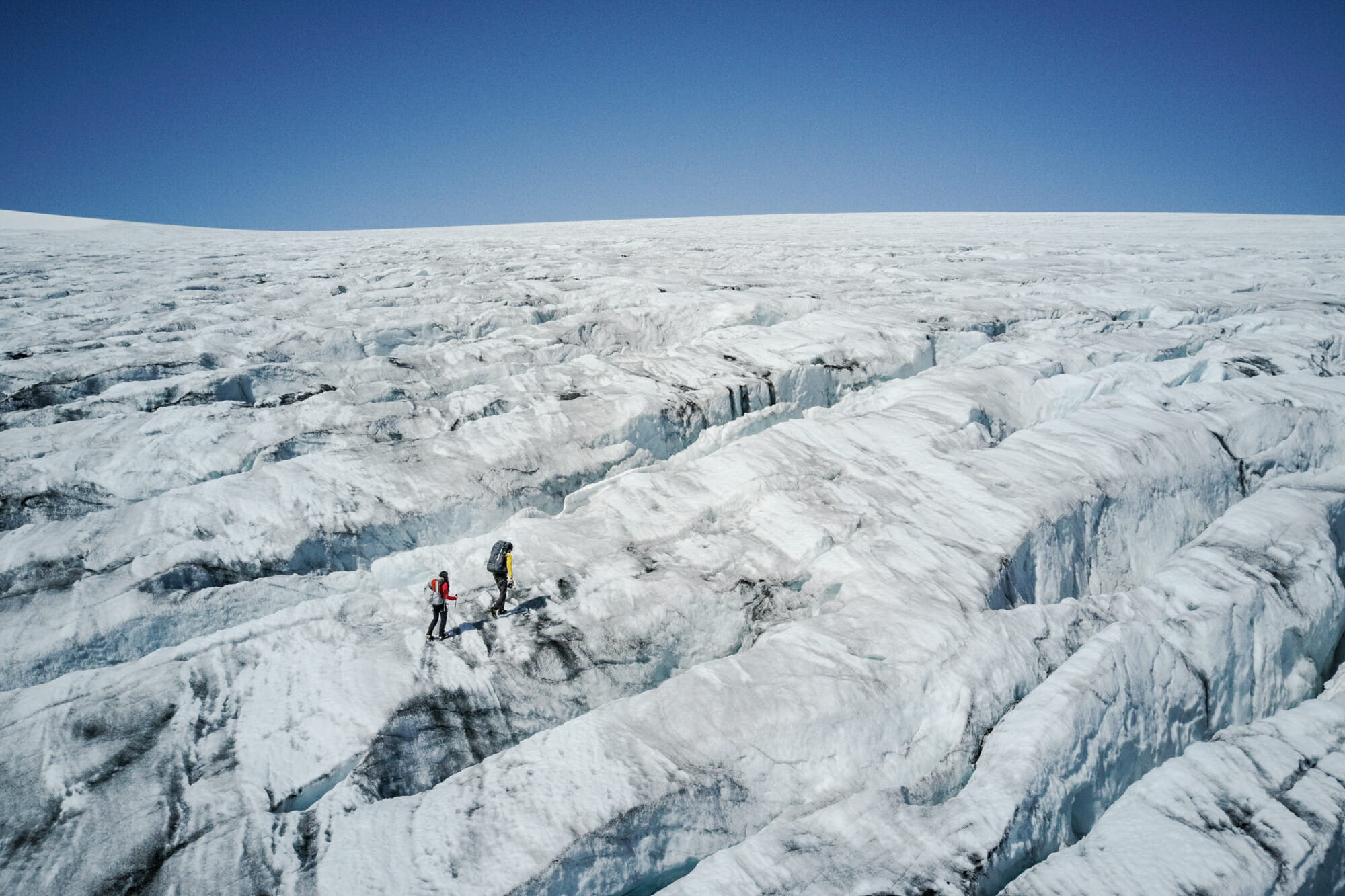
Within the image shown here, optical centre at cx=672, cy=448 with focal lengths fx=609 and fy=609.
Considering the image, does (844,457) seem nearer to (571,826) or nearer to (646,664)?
(646,664)

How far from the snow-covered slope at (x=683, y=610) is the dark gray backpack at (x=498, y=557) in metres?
0.66

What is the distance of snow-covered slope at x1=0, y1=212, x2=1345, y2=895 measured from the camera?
515 cm

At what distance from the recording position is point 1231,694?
695 centimetres

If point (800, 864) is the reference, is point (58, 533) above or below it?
above

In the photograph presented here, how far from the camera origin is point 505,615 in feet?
24.8

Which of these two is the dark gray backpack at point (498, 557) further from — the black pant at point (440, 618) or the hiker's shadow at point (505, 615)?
the black pant at point (440, 618)

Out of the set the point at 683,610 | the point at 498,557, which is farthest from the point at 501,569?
the point at 683,610

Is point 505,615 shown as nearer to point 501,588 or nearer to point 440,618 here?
point 501,588

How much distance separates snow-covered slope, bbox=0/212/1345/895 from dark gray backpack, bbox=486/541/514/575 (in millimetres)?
660

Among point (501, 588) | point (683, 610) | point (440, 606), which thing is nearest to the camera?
point (440, 606)

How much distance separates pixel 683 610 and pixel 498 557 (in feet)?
7.89

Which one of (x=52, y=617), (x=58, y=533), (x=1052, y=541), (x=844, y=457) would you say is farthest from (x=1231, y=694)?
(x=58, y=533)

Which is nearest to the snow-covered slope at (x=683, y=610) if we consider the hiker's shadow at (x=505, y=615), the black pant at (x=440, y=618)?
the hiker's shadow at (x=505, y=615)

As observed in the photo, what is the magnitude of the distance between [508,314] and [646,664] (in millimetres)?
13157
